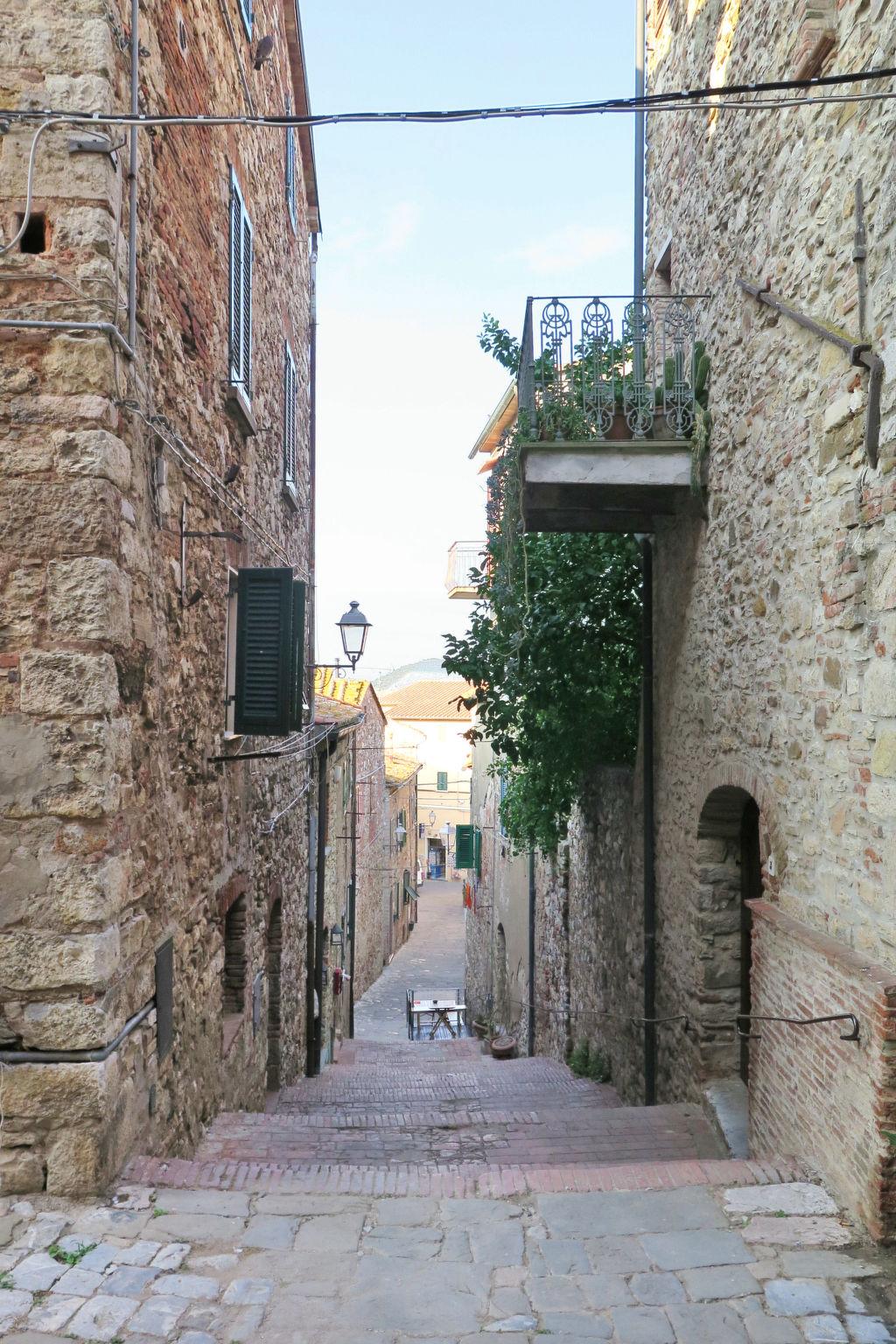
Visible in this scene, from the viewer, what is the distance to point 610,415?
22.1 feet

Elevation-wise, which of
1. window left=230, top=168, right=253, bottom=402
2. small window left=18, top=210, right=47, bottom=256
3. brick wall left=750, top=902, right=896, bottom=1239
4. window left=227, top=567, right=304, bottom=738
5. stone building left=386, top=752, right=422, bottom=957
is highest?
window left=230, top=168, right=253, bottom=402

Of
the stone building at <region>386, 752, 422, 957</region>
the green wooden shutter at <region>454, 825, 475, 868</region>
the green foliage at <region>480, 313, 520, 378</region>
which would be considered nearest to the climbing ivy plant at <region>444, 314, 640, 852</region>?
the green foliage at <region>480, 313, 520, 378</region>

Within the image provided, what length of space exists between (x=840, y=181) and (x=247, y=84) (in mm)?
4845

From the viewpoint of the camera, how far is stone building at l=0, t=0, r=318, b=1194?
387cm

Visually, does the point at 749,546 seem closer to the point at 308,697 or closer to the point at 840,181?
the point at 840,181

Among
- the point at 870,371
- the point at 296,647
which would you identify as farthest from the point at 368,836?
the point at 870,371

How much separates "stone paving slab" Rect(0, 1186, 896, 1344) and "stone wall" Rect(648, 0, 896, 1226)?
2.00ft

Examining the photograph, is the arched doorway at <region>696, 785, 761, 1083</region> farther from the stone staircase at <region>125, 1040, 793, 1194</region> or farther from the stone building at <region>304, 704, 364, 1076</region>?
the stone building at <region>304, 704, 364, 1076</region>

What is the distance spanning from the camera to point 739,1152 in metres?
5.73

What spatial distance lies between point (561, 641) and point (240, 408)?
3.64 metres

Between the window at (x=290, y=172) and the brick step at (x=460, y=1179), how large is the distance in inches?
341

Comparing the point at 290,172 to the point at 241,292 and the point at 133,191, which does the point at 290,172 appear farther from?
the point at 133,191

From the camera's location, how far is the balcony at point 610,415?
6551 mm

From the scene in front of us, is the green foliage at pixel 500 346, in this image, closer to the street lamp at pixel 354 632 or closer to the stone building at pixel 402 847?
the street lamp at pixel 354 632
